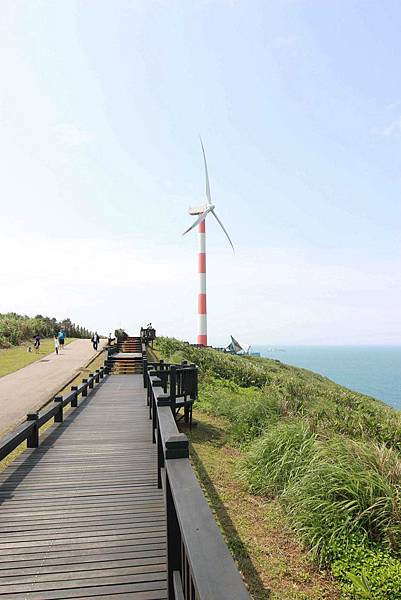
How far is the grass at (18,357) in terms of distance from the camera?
2455 centimetres

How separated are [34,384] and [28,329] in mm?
24594

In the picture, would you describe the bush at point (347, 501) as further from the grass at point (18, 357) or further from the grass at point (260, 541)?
the grass at point (18, 357)

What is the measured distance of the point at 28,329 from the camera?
41281 mm

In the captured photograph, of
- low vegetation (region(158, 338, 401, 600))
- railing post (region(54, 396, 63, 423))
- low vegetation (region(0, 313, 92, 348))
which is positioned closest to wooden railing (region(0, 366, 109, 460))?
railing post (region(54, 396, 63, 423))

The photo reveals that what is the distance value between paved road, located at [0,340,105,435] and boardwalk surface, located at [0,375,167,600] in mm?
5048

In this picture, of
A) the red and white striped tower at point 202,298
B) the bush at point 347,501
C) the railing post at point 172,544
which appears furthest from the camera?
the red and white striped tower at point 202,298

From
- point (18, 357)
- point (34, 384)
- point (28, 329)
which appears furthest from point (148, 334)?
point (34, 384)

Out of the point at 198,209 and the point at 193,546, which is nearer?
the point at 193,546

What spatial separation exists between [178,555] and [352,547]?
8.32 ft

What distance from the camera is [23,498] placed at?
5348 millimetres

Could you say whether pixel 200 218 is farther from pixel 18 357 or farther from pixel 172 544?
pixel 172 544

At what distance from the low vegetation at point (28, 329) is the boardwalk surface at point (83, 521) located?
30788mm

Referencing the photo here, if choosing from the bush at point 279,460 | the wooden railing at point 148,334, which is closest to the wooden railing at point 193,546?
the bush at point 279,460

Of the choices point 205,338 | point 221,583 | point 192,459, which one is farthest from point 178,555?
point 205,338
